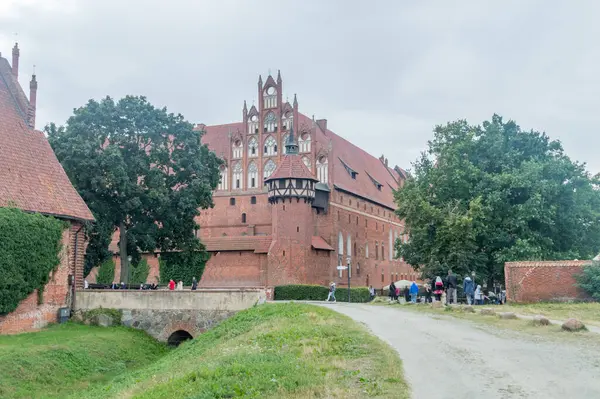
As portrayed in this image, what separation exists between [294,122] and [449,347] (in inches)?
1618

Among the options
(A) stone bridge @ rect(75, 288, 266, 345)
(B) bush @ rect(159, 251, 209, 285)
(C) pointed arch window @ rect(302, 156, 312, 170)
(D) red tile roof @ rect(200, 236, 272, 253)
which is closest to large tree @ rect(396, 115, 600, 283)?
(A) stone bridge @ rect(75, 288, 266, 345)

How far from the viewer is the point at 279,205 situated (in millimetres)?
51375

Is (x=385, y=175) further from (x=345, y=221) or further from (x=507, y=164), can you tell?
(x=507, y=164)

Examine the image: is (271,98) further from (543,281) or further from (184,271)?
(543,281)

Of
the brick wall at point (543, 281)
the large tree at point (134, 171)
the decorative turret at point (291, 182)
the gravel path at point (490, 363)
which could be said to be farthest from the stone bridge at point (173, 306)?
the decorative turret at point (291, 182)

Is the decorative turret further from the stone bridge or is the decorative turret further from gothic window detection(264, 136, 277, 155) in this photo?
the stone bridge

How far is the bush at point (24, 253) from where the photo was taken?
23.9 meters

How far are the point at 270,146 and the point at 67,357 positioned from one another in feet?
114

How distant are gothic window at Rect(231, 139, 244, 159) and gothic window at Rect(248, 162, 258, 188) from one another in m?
1.37

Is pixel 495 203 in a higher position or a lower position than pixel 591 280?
higher

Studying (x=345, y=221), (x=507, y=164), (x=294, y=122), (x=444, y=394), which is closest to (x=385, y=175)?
(x=345, y=221)

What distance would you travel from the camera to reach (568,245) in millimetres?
36719

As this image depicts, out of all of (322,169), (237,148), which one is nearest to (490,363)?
(322,169)

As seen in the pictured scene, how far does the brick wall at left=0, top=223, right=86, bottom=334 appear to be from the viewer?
992 inches
